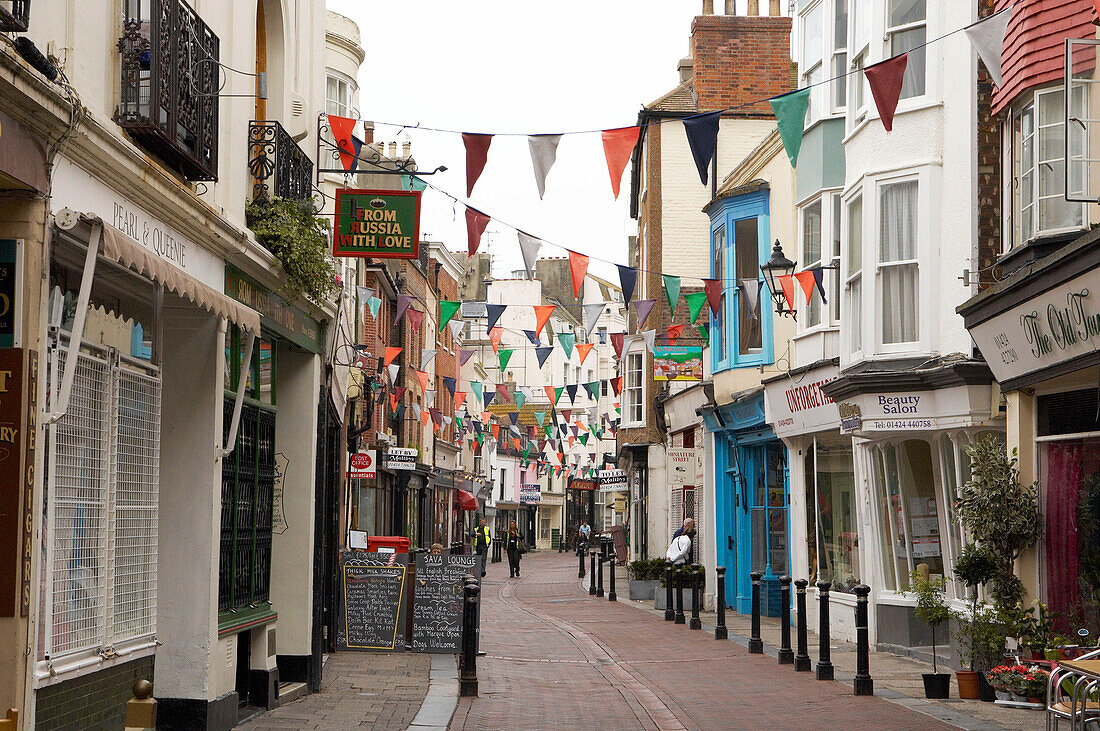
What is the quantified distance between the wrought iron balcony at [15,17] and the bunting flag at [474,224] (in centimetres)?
936

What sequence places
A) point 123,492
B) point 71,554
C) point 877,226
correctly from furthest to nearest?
point 877,226
point 123,492
point 71,554

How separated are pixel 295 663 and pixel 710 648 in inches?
302

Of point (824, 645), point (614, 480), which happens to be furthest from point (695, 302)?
point (614, 480)

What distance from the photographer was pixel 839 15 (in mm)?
18469

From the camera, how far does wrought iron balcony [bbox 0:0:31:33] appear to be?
570 cm

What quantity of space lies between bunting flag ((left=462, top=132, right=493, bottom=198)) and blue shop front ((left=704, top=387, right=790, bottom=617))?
11.0m

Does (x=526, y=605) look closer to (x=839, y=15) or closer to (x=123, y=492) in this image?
(x=839, y=15)

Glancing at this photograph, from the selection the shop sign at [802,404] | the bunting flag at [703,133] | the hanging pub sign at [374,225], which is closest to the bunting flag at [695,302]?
the shop sign at [802,404]

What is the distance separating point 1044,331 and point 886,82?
108 inches

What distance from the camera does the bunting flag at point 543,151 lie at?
42.1 ft

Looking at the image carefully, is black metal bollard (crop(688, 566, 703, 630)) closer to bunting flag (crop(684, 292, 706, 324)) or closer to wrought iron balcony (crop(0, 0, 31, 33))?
bunting flag (crop(684, 292, 706, 324))

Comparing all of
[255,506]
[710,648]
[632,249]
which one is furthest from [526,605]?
[632,249]

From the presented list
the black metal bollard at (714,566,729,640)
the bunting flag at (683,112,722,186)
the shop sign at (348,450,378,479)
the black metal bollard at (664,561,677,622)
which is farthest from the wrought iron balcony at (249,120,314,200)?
the shop sign at (348,450,378,479)

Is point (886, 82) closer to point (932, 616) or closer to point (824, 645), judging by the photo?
point (932, 616)
